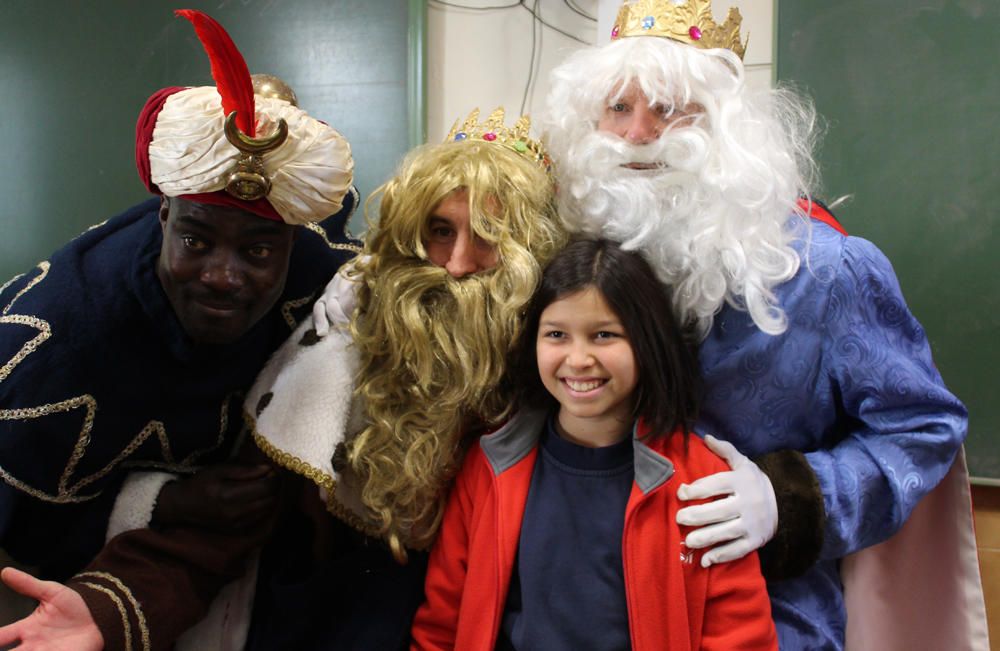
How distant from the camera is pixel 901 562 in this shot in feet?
5.26

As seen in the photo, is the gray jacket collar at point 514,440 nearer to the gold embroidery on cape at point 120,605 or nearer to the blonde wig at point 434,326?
the blonde wig at point 434,326

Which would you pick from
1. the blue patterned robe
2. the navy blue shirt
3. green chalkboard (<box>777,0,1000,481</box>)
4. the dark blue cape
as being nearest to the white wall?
green chalkboard (<box>777,0,1000,481</box>)

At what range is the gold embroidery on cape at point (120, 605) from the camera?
4.79ft

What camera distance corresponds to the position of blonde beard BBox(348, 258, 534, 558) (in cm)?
147

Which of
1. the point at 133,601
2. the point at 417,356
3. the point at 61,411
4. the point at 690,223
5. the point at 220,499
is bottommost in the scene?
the point at 133,601

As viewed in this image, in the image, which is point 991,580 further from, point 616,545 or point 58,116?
A: point 58,116

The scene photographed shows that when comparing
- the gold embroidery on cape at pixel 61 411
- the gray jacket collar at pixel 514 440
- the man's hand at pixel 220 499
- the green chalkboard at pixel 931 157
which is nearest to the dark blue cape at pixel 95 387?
the gold embroidery on cape at pixel 61 411

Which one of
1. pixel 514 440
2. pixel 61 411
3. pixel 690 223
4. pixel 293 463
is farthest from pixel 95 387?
pixel 690 223

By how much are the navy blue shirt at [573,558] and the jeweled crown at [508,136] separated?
2.12 ft

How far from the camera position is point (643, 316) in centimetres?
136

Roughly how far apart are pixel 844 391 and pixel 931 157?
3.87 feet

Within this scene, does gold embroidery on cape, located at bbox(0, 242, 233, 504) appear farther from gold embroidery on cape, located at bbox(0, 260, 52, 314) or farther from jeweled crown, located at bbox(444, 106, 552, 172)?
jeweled crown, located at bbox(444, 106, 552, 172)

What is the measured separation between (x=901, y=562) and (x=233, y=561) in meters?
1.45

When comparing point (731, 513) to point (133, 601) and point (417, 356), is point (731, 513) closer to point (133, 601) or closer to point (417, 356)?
point (417, 356)
